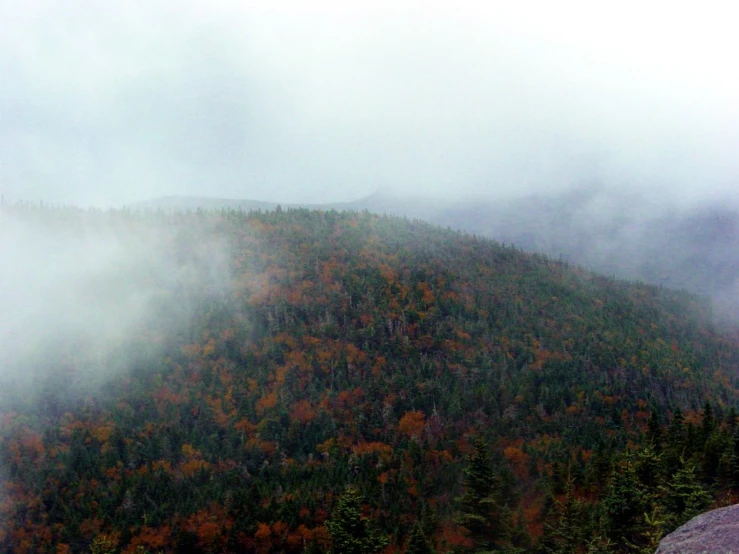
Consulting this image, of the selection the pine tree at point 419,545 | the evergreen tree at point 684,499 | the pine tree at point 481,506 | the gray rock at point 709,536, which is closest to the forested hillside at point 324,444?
the evergreen tree at point 684,499

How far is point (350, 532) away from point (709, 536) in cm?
2736

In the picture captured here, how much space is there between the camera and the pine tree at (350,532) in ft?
131

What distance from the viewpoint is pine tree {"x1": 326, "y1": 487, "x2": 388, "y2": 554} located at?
131 ft

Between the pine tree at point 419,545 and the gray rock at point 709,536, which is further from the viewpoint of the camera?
the pine tree at point 419,545

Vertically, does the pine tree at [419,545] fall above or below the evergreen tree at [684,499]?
below

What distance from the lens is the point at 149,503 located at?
402ft

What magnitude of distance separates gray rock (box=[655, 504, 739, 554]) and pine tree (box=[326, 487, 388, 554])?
24608 mm

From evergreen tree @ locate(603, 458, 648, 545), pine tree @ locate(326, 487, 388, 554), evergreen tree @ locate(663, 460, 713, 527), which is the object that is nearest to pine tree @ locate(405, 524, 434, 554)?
pine tree @ locate(326, 487, 388, 554)

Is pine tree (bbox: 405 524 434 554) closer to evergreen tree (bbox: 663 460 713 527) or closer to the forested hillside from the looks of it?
the forested hillside

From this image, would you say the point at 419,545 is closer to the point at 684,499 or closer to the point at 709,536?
the point at 684,499

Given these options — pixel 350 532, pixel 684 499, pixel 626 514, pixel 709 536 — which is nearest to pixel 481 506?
pixel 350 532

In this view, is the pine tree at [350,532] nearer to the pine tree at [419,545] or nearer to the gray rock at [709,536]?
the pine tree at [419,545]

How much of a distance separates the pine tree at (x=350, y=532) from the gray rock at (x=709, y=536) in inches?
969

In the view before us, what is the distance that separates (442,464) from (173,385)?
3700 inches
